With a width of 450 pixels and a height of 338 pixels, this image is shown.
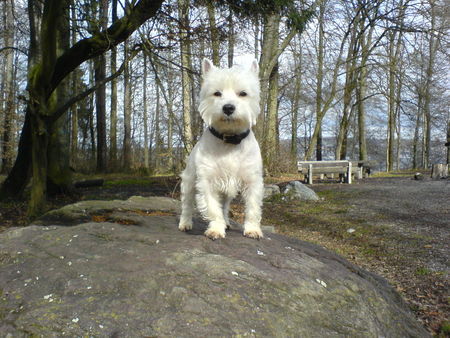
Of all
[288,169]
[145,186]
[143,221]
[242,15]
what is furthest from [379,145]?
[143,221]

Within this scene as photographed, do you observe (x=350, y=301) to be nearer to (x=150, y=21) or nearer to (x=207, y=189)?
(x=207, y=189)

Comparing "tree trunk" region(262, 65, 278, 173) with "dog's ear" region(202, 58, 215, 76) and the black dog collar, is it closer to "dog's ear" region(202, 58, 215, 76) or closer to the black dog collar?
"dog's ear" region(202, 58, 215, 76)

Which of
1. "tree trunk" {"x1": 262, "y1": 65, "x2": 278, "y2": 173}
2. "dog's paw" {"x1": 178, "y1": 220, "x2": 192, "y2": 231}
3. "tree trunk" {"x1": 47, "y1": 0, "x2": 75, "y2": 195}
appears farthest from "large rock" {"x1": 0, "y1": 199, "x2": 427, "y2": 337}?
"tree trunk" {"x1": 262, "y1": 65, "x2": 278, "y2": 173}

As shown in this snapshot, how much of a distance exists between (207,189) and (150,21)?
518 cm

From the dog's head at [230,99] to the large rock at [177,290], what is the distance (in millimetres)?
1091

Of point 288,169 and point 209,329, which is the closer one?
point 209,329

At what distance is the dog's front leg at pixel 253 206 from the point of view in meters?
3.65

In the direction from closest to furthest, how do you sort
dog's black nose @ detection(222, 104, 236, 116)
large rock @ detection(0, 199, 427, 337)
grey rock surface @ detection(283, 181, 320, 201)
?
large rock @ detection(0, 199, 427, 337) < dog's black nose @ detection(222, 104, 236, 116) < grey rock surface @ detection(283, 181, 320, 201)

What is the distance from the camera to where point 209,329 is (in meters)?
2.12

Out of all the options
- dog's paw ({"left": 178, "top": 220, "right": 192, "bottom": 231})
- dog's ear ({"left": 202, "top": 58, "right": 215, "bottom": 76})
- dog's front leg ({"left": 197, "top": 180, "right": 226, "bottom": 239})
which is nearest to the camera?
dog's front leg ({"left": 197, "top": 180, "right": 226, "bottom": 239})

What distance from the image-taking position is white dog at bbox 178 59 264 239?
345 cm

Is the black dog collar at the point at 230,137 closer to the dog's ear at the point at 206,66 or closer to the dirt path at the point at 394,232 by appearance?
the dog's ear at the point at 206,66

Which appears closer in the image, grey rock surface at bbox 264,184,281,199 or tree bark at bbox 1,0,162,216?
tree bark at bbox 1,0,162,216

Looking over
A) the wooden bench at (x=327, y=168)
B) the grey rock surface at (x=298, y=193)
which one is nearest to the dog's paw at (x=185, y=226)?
the grey rock surface at (x=298, y=193)
